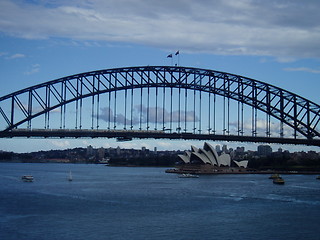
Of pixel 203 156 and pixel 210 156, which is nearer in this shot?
pixel 203 156

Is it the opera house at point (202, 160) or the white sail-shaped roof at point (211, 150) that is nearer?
the opera house at point (202, 160)

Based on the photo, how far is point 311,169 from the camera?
395ft

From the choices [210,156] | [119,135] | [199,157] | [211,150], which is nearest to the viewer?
[119,135]

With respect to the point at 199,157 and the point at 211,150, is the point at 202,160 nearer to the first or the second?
the point at 199,157

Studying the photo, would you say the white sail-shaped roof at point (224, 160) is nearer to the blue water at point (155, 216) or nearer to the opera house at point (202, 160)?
the opera house at point (202, 160)

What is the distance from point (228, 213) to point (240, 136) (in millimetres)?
33579

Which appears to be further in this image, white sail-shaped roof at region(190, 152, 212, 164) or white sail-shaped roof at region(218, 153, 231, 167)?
white sail-shaped roof at region(218, 153, 231, 167)

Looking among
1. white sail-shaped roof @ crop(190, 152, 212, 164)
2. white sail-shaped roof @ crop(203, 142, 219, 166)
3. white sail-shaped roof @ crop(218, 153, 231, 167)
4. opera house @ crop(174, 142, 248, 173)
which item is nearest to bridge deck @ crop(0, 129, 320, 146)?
opera house @ crop(174, 142, 248, 173)

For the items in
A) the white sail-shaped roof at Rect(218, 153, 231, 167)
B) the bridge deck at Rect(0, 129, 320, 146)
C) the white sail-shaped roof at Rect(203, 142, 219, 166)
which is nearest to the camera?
the bridge deck at Rect(0, 129, 320, 146)

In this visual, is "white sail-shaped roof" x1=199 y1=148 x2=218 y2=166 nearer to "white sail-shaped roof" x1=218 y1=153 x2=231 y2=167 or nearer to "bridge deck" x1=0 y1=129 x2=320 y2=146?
"white sail-shaped roof" x1=218 y1=153 x2=231 y2=167

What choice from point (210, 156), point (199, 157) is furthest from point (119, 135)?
point (210, 156)

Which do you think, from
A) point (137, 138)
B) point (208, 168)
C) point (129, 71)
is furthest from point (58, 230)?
point (208, 168)

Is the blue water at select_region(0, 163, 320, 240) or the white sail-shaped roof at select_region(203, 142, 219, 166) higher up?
the white sail-shaped roof at select_region(203, 142, 219, 166)

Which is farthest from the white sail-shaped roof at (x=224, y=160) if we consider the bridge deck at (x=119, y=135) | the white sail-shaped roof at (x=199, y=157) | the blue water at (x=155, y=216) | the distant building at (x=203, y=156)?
the blue water at (x=155, y=216)
